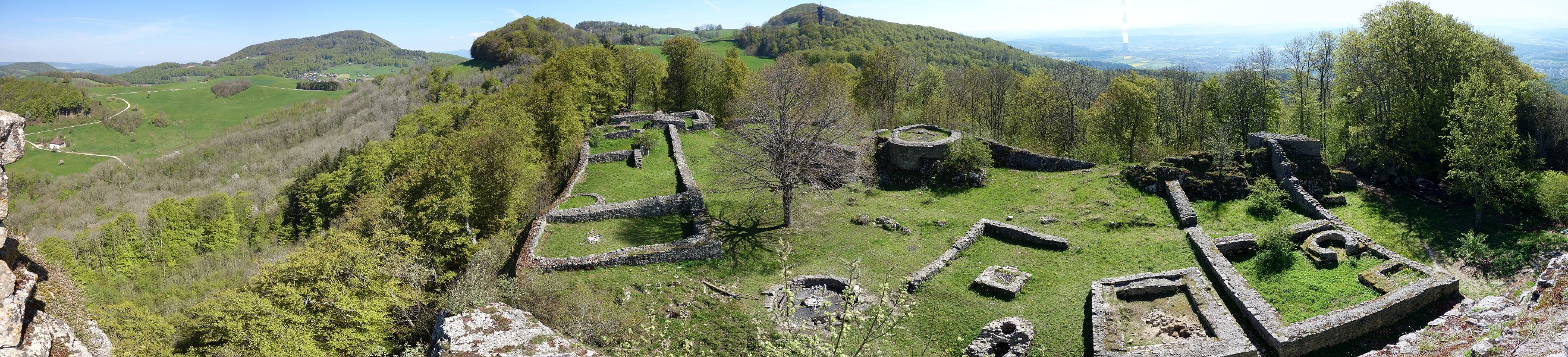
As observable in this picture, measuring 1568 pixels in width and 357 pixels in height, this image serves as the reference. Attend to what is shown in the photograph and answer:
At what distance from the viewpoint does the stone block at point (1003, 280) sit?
1708 centimetres

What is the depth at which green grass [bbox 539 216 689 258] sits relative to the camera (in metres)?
20.7

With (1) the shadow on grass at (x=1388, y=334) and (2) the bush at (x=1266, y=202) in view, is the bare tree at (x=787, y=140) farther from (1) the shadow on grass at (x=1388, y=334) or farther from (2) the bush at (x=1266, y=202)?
(1) the shadow on grass at (x=1388, y=334)

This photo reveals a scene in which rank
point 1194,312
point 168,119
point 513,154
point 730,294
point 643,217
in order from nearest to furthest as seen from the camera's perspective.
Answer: point 1194,312 → point 730,294 → point 643,217 → point 513,154 → point 168,119

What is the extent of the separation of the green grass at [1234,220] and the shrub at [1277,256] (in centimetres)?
158

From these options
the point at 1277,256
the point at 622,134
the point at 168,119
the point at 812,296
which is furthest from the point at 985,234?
the point at 168,119

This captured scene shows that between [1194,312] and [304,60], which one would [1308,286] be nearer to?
[1194,312]

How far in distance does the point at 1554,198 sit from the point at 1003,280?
16354 mm

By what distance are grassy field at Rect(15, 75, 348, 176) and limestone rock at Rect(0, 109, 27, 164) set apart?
216 feet

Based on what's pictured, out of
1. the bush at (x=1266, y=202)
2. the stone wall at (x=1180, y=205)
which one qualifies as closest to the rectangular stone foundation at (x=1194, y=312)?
the stone wall at (x=1180, y=205)

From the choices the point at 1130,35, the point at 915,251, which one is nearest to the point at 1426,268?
the point at 915,251

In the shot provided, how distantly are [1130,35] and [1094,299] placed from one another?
174903 mm

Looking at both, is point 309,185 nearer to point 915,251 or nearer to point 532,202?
point 532,202

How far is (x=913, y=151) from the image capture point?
2762 cm

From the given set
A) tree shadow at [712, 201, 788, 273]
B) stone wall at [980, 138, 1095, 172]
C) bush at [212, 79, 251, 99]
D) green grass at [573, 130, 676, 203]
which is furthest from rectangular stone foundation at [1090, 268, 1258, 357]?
bush at [212, 79, 251, 99]
